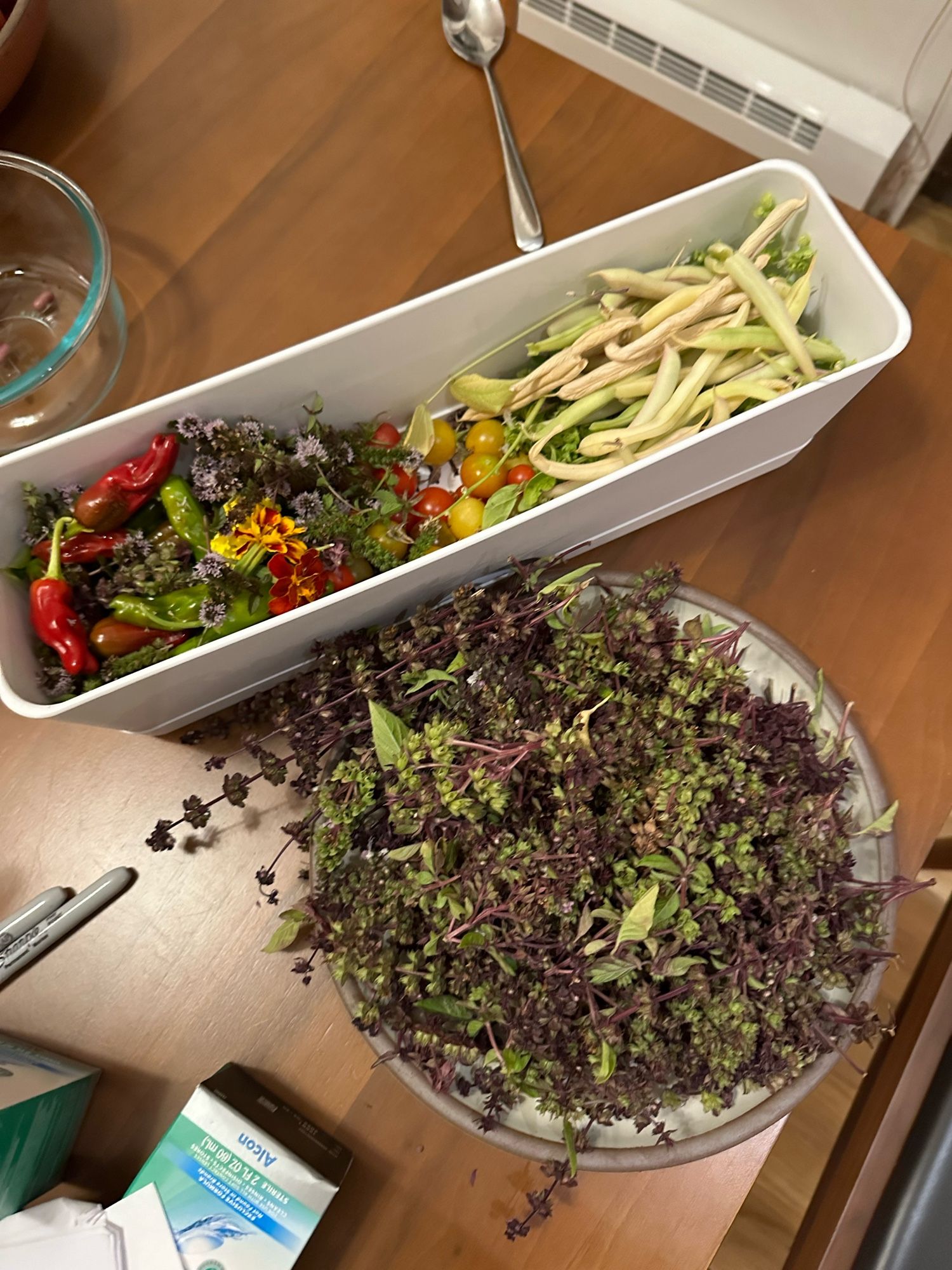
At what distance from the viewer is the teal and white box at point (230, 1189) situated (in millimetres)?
650

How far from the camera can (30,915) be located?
2.55 ft

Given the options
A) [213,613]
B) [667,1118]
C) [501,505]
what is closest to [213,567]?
[213,613]

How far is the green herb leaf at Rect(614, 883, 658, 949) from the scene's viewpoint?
62 centimetres

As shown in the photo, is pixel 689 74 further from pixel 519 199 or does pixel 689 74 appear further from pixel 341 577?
pixel 341 577

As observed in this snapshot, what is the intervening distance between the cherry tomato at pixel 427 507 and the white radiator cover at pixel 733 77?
0.68 meters

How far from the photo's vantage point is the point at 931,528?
2.82 ft

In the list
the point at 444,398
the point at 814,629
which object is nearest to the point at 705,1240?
the point at 814,629

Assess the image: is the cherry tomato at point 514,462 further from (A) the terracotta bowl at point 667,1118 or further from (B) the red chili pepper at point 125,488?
(A) the terracotta bowl at point 667,1118

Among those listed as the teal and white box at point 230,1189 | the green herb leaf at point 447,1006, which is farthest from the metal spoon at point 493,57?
the teal and white box at point 230,1189

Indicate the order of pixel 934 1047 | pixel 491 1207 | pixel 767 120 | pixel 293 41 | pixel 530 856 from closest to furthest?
pixel 530 856
pixel 491 1207
pixel 934 1047
pixel 293 41
pixel 767 120

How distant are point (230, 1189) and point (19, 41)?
106 cm

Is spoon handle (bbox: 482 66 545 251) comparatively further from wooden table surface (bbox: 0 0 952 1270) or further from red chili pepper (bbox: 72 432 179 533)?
red chili pepper (bbox: 72 432 179 533)

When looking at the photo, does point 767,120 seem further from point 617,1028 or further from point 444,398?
point 617,1028

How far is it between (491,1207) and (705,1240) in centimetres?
18
